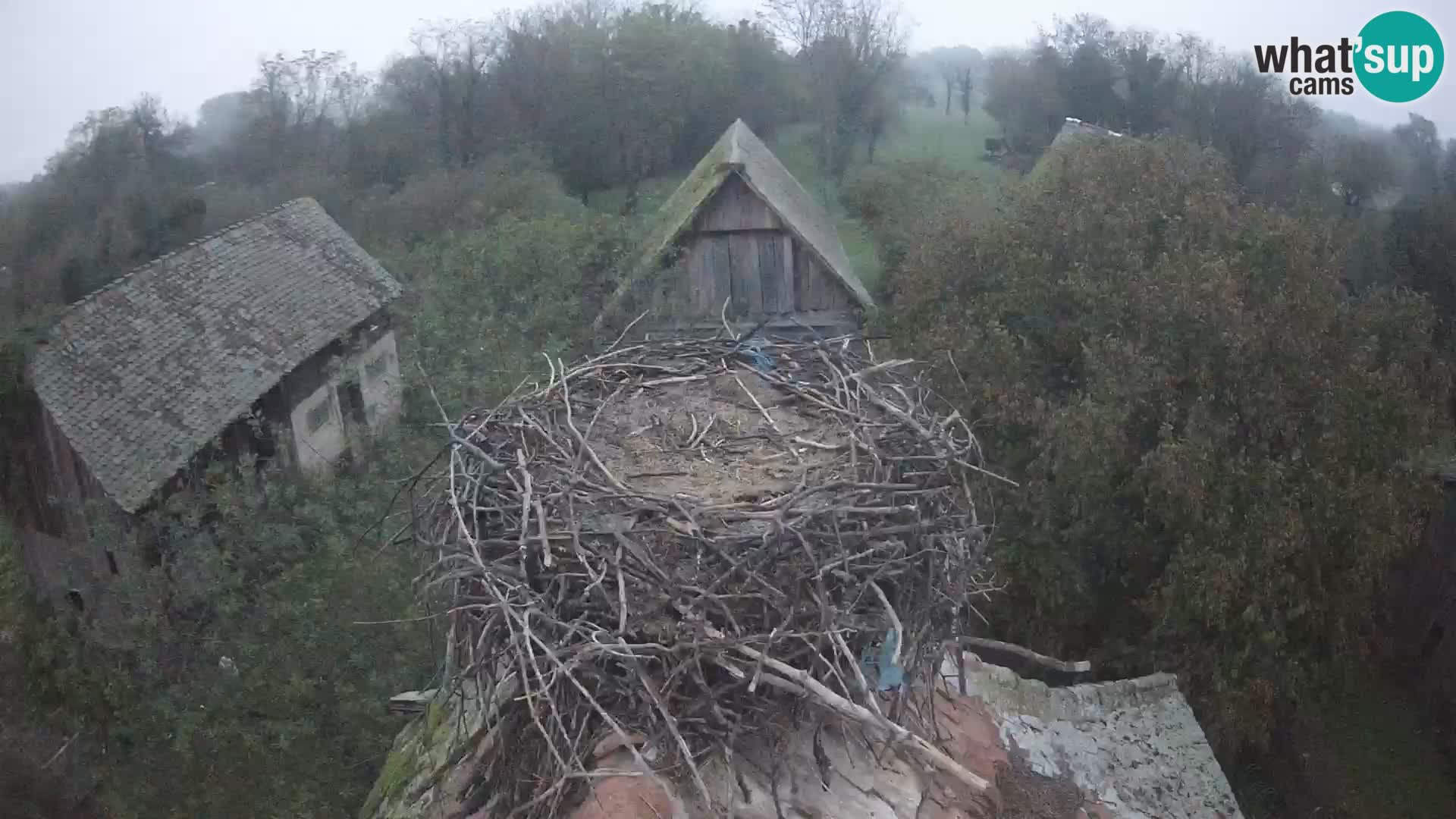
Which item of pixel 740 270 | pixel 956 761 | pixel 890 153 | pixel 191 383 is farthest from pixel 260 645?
pixel 890 153

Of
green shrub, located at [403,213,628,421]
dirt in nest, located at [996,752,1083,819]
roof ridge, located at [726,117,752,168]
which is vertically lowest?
dirt in nest, located at [996,752,1083,819]

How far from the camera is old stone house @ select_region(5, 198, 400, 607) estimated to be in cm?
1050

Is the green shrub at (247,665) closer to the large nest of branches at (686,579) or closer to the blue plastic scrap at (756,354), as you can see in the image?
the blue plastic scrap at (756,354)

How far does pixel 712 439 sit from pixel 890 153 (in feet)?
60.5

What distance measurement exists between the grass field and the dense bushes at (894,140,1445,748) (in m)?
10.0

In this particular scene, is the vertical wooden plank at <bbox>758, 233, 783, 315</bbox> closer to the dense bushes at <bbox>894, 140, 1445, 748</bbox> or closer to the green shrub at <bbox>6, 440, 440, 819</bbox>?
the dense bushes at <bbox>894, 140, 1445, 748</bbox>

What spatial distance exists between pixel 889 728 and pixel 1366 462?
680 cm

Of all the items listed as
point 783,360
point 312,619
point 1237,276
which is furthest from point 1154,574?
point 312,619

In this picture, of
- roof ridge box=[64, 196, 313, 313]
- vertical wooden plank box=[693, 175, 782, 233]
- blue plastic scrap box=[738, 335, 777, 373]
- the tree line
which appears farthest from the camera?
the tree line

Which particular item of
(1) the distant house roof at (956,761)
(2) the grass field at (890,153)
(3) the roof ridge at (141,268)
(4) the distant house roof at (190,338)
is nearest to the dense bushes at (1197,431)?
(1) the distant house roof at (956,761)

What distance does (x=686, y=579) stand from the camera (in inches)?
113

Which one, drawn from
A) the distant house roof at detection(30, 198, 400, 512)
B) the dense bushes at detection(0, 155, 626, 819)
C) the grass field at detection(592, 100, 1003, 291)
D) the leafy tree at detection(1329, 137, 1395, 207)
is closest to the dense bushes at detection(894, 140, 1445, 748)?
the dense bushes at detection(0, 155, 626, 819)

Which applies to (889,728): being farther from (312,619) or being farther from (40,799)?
(40,799)

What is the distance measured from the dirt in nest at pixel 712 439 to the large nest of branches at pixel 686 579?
0.01 metres
